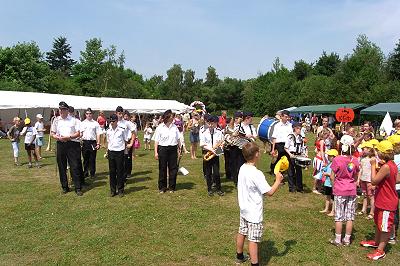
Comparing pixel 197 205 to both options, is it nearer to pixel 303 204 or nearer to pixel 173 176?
pixel 173 176

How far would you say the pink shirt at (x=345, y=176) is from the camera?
5.75 metres

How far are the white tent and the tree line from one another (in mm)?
12027

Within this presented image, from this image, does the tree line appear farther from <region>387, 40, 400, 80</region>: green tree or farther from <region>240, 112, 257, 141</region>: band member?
<region>240, 112, 257, 141</region>: band member

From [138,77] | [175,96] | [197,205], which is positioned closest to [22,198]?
[197,205]

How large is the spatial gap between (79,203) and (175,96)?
2653 inches

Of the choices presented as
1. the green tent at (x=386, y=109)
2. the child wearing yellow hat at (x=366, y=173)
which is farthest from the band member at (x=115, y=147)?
the green tent at (x=386, y=109)

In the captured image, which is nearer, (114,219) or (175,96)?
(114,219)

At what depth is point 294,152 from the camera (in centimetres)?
936

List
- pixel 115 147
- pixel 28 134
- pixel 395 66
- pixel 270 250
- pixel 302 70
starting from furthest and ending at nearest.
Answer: pixel 302 70, pixel 395 66, pixel 28 134, pixel 115 147, pixel 270 250

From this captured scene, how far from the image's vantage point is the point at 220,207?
8.02 m

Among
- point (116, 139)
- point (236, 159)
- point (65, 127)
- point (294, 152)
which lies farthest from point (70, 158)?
point (294, 152)

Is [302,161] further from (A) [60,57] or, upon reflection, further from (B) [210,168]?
(A) [60,57]

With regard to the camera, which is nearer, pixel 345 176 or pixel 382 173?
pixel 382 173

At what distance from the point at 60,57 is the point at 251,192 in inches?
4023
